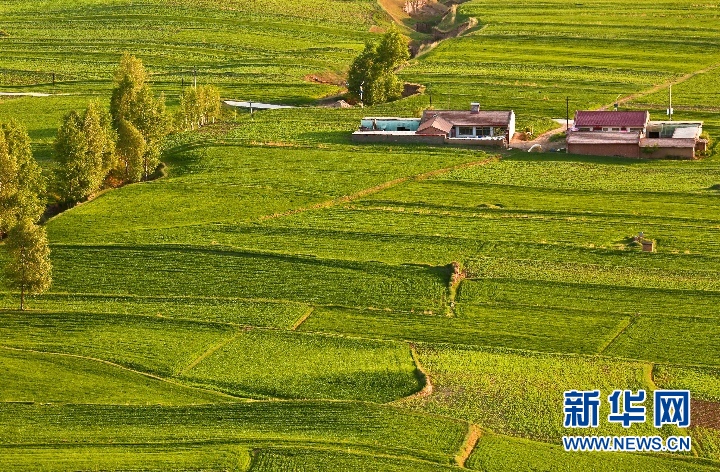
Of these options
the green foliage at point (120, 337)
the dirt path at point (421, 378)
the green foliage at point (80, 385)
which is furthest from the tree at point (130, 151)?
the dirt path at point (421, 378)

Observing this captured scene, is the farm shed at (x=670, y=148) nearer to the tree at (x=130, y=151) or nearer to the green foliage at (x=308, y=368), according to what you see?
the tree at (x=130, y=151)

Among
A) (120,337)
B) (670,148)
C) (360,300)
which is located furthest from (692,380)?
(670,148)

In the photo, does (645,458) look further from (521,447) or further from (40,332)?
(40,332)

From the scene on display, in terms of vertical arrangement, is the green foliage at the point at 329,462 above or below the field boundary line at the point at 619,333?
below

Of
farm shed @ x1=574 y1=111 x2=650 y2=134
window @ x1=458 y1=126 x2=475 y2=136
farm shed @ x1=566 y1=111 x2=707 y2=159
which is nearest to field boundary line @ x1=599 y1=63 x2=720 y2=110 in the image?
farm shed @ x1=574 y1=111 x2=650 y2=134

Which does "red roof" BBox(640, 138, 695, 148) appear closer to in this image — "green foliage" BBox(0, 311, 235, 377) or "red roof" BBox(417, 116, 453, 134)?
"red roof" BBox(417, 116, 453, 134)

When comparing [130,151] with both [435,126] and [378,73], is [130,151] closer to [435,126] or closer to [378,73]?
[435,126]
